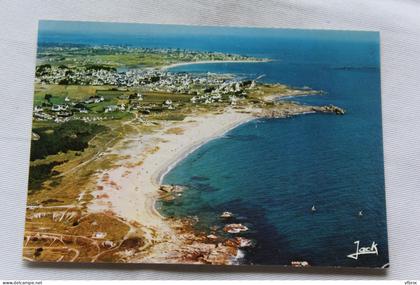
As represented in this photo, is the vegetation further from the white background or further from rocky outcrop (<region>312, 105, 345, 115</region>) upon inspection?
rocky outcrop (<region>312, 105, 345, 115</region>)

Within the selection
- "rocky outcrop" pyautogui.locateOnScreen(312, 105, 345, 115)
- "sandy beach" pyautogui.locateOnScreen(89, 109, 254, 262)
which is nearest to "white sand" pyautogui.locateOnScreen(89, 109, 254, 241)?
"sandy beach" pyautogui.locateOnScreen(89, 109, 254, 262)

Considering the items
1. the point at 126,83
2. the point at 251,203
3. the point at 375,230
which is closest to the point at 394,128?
the point at 375,230

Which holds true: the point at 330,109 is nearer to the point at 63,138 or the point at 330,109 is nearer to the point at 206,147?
the point at 206,147

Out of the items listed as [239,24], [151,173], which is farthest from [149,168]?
[239,24]

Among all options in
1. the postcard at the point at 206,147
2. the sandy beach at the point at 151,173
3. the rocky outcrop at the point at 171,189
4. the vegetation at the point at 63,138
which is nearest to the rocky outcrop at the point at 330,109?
the postcard at the point at 206,147

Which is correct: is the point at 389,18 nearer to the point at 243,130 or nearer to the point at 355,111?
the point at 355,111

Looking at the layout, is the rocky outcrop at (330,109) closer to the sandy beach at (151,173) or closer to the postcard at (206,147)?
the postcard at (206,147)
